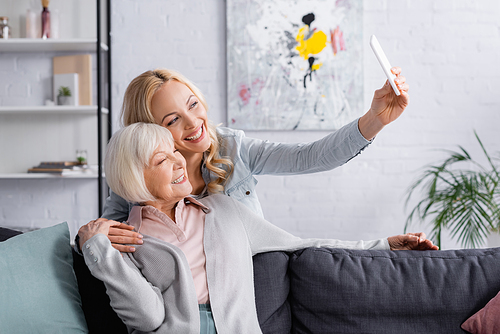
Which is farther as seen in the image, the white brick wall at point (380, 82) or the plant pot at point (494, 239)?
the white brick wall at point (380, 82)

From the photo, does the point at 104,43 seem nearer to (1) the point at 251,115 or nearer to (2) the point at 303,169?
(1) the point at 251,115

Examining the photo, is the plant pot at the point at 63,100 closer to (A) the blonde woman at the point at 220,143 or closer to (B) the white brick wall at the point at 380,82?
(B) the white brick wall at the point at 380,82

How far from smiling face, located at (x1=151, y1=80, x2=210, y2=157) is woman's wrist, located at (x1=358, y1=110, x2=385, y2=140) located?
513 mm

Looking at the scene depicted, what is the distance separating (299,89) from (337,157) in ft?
4.44

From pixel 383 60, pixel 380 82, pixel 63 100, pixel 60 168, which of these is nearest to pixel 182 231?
pixel 383 60

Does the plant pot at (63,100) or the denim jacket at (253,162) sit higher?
the plant pot at (63,100)

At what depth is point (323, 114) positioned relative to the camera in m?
2.64

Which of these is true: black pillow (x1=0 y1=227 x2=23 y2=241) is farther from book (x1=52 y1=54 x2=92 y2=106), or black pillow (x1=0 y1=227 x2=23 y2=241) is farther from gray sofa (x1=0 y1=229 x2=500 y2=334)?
book (x1=52 y1=54 x2=92 y2=106)

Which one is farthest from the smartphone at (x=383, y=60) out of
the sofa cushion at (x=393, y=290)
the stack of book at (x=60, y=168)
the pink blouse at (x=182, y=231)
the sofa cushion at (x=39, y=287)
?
the stack of book at (x=60, y=168)

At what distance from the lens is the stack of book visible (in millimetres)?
2541

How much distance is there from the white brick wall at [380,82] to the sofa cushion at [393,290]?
51.0 inches

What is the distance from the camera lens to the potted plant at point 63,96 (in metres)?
2.59

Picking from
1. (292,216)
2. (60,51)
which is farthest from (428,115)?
(60,51)

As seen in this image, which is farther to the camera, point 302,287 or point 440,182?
point 440,182
